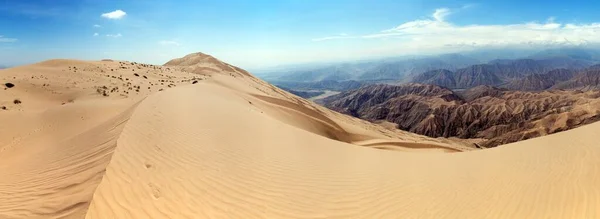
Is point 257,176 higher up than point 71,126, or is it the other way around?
point 71,126

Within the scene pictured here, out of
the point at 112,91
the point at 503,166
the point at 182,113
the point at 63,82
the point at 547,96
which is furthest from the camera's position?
the point at 547,96

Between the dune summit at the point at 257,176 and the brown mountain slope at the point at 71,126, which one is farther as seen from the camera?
the brown mountain slope at the point at 71,126

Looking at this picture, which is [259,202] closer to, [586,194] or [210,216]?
[210,216]

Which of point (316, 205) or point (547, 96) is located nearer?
point (316, 205)

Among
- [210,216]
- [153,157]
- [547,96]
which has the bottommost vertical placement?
[547,96]

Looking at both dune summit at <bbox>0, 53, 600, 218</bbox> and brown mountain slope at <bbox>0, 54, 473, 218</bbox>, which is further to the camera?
brown mountain slope at <bbox>0, 54, 473, 218</bbox>

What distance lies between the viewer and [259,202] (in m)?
6.54

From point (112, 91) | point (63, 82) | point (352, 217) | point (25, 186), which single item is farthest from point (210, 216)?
point (63, 82)

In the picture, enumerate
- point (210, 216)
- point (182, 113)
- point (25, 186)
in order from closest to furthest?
point (210, 216)
point (25, 186)
point (182, 113)

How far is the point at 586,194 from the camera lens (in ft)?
21.8

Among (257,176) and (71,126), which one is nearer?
(257,176)

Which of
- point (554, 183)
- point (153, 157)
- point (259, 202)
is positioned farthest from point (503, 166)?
point (153, 157)

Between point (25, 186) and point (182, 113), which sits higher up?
point (182, 113)

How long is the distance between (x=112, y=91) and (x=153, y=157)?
59.4 ft
